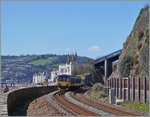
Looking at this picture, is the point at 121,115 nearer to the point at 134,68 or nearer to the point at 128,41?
the point at 134,68

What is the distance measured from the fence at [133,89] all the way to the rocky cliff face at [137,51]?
12909 millimetres

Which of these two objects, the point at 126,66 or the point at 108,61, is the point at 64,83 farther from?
the point at 108,61

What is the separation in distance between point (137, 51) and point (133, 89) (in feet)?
116

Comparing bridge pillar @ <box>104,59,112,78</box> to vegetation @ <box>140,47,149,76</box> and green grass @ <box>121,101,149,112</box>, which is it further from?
green grass @ <box>121,101,149,112</box>

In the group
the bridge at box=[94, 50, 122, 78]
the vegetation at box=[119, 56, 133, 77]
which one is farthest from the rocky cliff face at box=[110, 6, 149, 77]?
the bridge at box=[94, 50, 122, 78]

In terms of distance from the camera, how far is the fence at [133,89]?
135 ft

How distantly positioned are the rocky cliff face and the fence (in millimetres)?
12909

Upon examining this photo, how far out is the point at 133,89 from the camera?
43.8 m

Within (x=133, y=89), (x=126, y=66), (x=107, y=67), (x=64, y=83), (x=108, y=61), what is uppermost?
(x=108, y=61)

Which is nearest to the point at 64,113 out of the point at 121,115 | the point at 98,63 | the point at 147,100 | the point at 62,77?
the point at 121,115

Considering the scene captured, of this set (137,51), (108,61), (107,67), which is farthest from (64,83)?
(108,61)

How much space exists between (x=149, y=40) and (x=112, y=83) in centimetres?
1734

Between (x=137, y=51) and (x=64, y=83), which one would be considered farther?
(x=64, y=83)

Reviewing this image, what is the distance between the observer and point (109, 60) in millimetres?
129750
